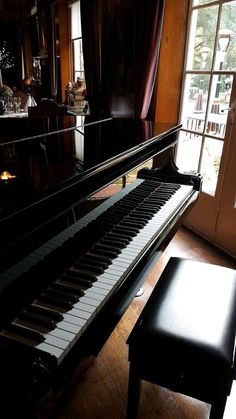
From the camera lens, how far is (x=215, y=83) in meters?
2.50

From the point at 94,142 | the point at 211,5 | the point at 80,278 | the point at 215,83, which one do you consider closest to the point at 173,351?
the point at 80,278

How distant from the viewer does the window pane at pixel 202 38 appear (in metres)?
2.45

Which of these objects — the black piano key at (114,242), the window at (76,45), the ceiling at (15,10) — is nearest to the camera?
the black piano key at (114,242)

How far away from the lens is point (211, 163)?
107 inches

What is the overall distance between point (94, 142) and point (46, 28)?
7.89ft

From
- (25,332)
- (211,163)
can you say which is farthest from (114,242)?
(211,163)

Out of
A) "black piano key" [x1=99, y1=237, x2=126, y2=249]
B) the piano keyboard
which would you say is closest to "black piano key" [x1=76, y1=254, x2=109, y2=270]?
the piano keyboard

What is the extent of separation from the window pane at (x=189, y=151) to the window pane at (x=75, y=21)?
3.19 m

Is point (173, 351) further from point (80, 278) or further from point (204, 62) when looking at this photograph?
point (204, 62)

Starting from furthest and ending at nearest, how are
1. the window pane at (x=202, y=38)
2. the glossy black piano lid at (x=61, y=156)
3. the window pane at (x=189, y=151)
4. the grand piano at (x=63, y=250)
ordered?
1. the window pane at (x=189, y=151)
2. the window pane at (x=202, y=38)
3. the glossy black piano lid at (x=61, y=156)
4. the grand piano at (x=63, y=250)

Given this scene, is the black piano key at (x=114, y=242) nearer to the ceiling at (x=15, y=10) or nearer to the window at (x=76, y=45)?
the ceiling at (x=15, y=10)

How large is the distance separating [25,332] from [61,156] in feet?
2.13

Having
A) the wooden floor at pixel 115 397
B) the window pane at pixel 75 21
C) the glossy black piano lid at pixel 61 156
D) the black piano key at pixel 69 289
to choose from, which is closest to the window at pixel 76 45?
the window pane at pixel 75 21

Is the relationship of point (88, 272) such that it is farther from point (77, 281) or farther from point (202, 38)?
point (202, 38)
